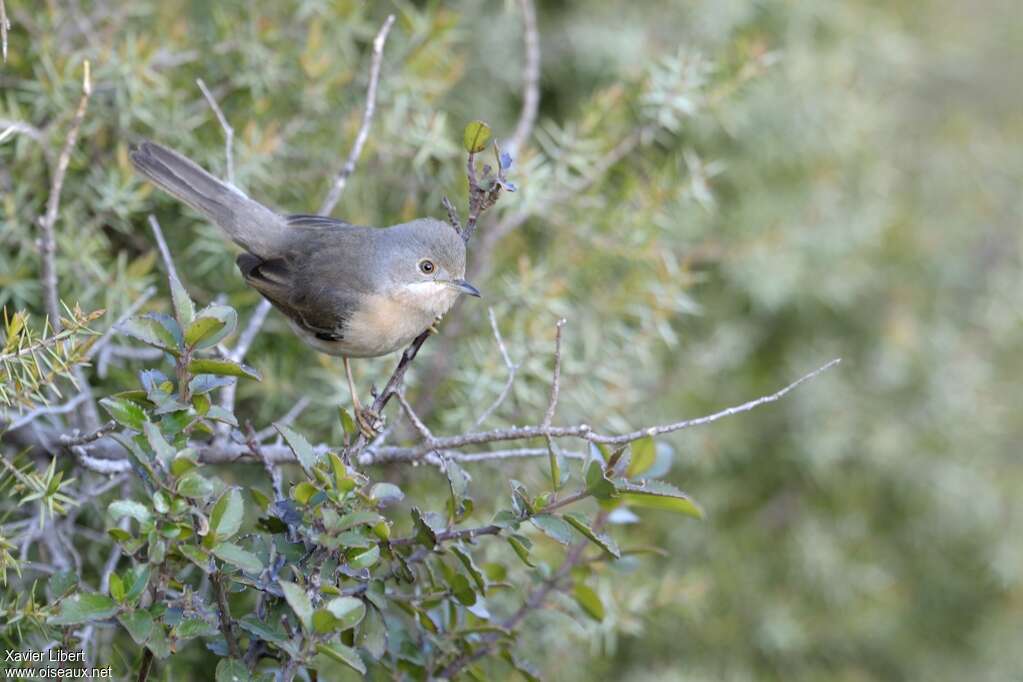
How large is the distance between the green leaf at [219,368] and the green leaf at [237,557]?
1.03 feet

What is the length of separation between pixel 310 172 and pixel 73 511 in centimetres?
135

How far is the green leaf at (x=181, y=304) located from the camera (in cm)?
192

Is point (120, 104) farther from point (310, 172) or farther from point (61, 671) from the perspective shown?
point (61, 671)

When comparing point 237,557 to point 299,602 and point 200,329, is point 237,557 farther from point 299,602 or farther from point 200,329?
point 200,329

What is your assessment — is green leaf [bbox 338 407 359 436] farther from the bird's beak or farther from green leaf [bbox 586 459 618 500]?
Answer: the bird's beak

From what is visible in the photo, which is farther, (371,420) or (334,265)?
(334,265)

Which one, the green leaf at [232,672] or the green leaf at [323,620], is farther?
the green leaf at [232,672]

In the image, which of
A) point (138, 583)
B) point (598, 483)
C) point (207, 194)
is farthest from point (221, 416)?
point (207, 194)

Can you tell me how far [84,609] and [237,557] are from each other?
0.29m

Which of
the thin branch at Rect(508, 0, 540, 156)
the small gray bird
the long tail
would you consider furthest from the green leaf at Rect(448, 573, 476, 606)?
the thin branch at Rect(508, 0, 540, 156)

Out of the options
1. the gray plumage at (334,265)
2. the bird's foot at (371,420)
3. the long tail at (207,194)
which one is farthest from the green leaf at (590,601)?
the long tail at (207,194)

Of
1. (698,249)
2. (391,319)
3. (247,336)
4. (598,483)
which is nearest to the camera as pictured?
(598,483)

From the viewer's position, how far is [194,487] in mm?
1819

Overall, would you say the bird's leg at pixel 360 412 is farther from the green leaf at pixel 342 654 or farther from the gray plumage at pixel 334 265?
the green leaf at pixel 342 654
